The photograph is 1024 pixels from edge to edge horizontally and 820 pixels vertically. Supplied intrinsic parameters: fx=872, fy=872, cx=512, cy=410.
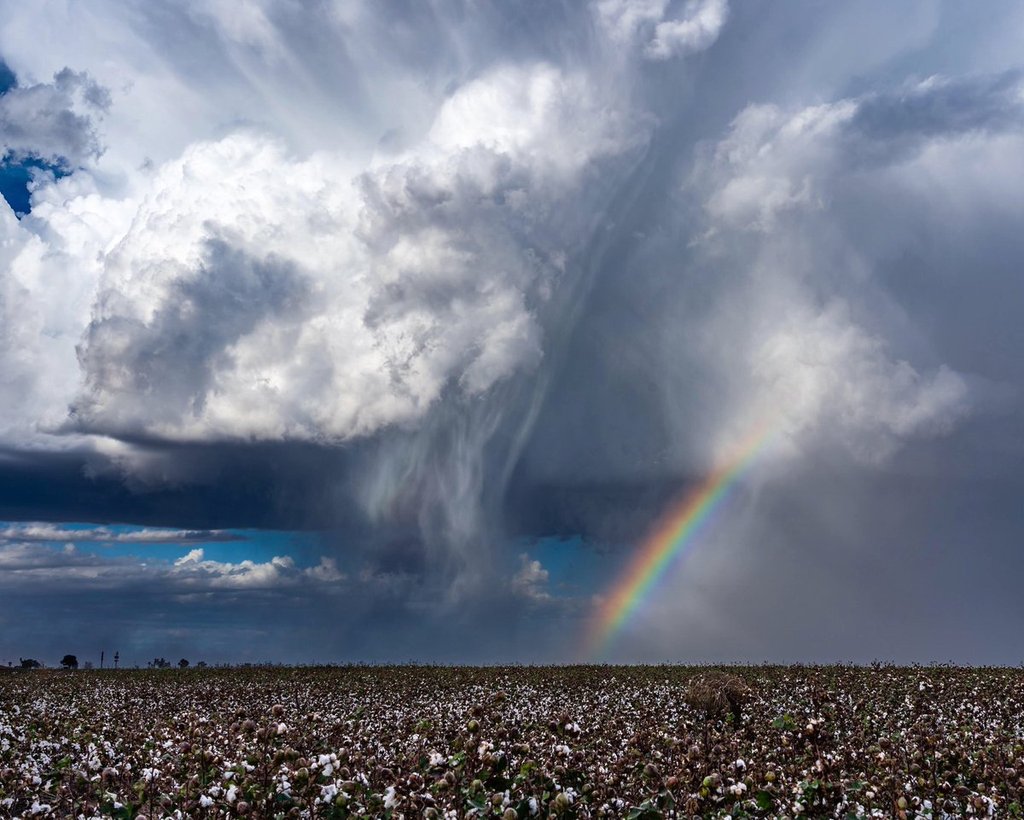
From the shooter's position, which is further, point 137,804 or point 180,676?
point 180,676

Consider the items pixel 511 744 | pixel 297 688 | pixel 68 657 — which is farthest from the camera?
pixel 68 657

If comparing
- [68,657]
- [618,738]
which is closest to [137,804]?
[618,738]

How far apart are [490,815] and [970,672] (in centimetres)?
4259

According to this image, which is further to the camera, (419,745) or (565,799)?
(419,745)

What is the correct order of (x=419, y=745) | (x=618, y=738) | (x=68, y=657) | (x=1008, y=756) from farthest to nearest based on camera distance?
(x=68, y=657)
(x=618, y=738)
(x=1008, y=756)
(x=419, y=745)

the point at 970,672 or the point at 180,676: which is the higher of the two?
the point at 970,672

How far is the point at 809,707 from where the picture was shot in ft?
101

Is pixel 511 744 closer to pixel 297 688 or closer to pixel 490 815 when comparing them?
pixel 490 815

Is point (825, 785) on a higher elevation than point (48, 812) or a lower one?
higher

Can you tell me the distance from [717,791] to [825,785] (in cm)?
124

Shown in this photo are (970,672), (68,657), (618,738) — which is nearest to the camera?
(618,738)

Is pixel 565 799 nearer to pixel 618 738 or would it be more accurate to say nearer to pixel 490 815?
pixel 490 815

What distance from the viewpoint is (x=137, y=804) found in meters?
8.73

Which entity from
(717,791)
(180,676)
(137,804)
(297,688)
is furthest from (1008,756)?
(180,676)
